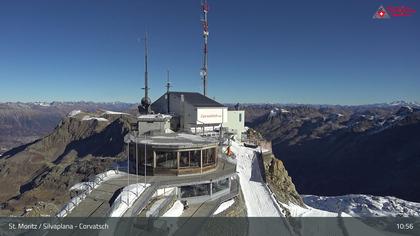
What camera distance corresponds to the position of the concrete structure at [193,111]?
1646 inches

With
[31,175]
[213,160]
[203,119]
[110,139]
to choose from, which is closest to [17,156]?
[31,175]

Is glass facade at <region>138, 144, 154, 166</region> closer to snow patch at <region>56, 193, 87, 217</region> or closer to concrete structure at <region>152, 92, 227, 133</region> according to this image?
snow patch at <region>56, 193, 87, 217</region>

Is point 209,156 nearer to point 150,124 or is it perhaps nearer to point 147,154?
point 147,154

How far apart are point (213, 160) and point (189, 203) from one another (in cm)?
484

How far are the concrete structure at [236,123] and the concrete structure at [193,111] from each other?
6.96 ft

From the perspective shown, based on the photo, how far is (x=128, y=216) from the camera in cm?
1853

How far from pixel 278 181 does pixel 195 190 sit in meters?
16.5

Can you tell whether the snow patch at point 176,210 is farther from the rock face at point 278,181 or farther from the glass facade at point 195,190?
the rock face at point 278,181

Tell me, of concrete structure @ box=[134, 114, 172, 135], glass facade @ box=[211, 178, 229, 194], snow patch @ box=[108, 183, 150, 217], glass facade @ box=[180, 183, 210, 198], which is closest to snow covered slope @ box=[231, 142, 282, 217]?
glass facade @ box=[211, 178, 229, 194]

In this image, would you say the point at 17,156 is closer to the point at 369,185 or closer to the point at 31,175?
the point at 31,175

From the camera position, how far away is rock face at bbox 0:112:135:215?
3882 inches

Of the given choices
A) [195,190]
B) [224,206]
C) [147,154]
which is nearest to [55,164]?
[147,154]

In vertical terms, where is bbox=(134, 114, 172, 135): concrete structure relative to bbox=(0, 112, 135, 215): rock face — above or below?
above

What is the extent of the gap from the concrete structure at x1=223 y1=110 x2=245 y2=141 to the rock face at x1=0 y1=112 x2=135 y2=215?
1646 inches
